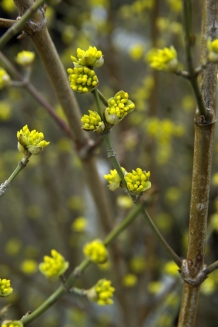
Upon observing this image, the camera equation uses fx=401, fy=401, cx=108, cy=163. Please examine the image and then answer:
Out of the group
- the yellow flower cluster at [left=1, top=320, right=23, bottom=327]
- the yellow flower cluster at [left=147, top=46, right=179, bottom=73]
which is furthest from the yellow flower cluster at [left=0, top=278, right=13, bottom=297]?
the yellow flower cluster at [left=147, top=46, right=179, bottom=73]

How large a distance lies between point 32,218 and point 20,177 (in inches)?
6.3

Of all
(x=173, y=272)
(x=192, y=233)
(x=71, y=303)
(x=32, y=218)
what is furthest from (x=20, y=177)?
(x=192, y=233)

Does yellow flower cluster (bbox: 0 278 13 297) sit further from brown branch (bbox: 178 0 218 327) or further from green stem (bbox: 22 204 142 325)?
brown branch (bbox: 178 0 218 327)

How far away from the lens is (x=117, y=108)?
352mm

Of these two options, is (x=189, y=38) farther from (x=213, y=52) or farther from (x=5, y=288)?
(x=5, y=288)

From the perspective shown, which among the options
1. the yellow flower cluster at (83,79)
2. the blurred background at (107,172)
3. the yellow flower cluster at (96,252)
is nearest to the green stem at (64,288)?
the yellow flower cluster at (96,252)

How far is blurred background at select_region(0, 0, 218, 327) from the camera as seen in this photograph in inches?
38.9

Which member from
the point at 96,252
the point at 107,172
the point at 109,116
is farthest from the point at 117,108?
the point at 107,172

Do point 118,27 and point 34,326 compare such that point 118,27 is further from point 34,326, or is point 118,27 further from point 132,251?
point 34,326

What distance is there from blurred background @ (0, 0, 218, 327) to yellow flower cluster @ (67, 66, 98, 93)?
52 cm

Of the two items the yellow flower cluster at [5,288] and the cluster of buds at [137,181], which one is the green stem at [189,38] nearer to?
the cluster of buds at [137,181]

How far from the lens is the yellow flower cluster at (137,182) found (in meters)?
0.36

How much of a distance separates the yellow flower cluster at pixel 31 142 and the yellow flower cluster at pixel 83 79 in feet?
0.21

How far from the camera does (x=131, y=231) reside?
1254mm
